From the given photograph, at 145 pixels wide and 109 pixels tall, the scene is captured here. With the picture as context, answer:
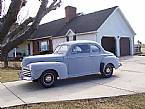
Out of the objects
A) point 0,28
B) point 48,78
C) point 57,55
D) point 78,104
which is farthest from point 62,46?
point 0,28

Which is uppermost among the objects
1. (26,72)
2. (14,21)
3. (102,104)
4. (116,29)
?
(116,29)

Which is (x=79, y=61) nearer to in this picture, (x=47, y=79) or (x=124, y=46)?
(x=47, y=79)

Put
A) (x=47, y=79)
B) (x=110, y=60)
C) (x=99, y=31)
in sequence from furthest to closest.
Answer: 1. (x=99, y=31)
2. (x=110, y=60)
3. (x=47, y=79)

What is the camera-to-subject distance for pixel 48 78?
11.1 m

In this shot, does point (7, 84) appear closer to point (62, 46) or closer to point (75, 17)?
point (62, 46)

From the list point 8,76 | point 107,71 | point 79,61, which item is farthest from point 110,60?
point 8,76

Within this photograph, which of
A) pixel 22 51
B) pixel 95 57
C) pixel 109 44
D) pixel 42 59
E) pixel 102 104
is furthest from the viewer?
pixel 22 51

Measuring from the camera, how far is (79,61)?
475 inches

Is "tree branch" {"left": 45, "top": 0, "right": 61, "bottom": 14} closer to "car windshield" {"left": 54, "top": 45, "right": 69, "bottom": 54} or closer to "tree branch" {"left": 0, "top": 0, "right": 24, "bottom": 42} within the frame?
"tree branch" {"left": 0, "top": 0, "right": 24, "bottom": 42}

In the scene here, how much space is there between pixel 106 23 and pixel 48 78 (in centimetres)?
2082

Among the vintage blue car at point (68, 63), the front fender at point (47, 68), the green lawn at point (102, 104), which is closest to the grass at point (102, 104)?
the green lawn at point (102, 104)

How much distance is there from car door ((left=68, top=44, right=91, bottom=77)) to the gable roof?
57.7 ft

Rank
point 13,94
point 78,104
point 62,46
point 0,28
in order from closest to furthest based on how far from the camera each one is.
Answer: point 78,104 < point 13,94 < point 62,46 < point 0,28

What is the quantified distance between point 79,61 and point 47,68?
67.3 inches
